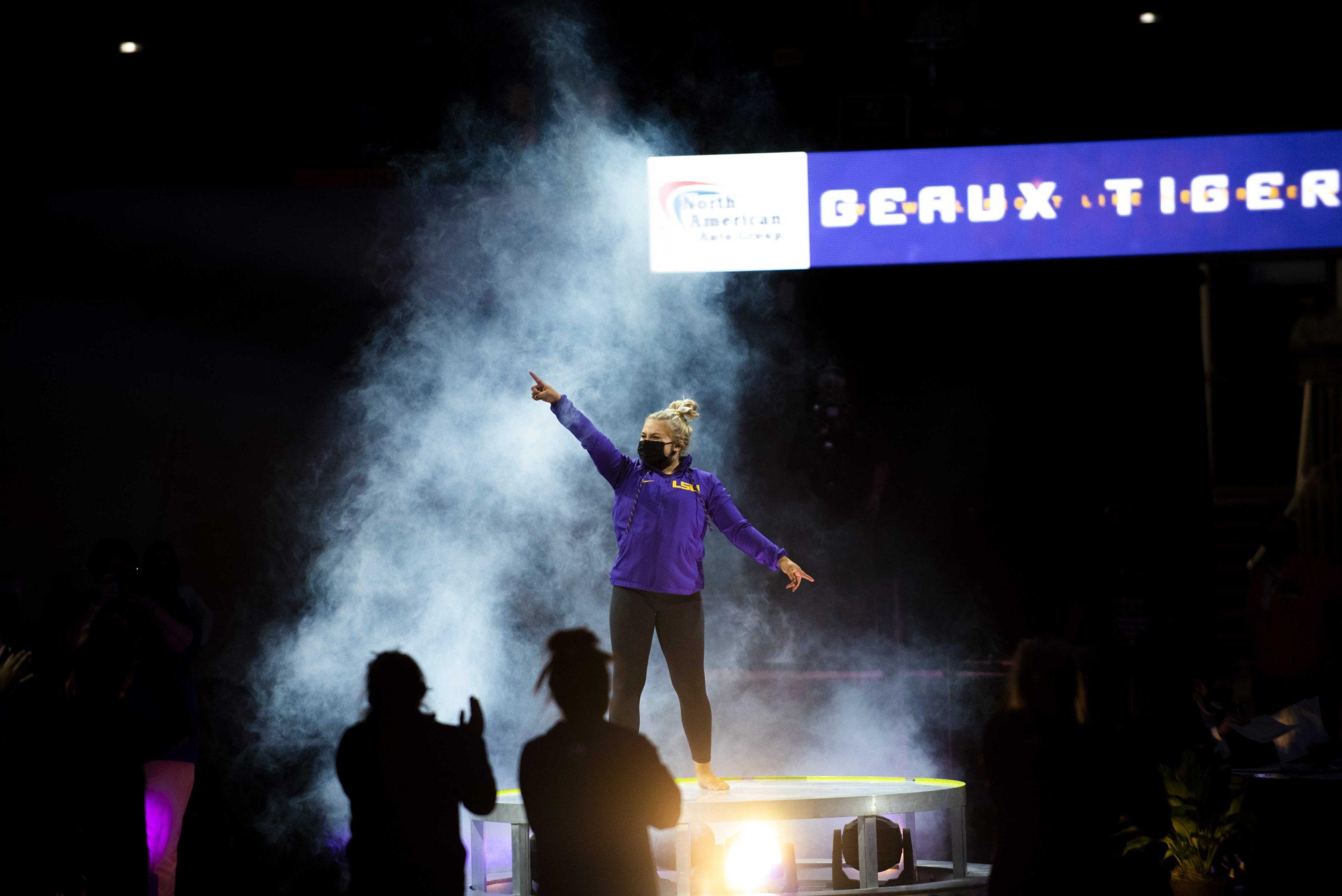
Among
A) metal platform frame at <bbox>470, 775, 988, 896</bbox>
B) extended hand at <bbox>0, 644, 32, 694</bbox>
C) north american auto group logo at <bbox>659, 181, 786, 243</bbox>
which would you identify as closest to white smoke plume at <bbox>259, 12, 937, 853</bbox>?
north american auto group logo at <bbox>659, 181, 786, 243</bbox>

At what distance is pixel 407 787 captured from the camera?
3049 mm

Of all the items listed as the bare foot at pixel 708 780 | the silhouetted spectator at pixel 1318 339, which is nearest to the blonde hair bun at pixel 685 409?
the bare foot at pixel 708 780

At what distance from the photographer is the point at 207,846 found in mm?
5914

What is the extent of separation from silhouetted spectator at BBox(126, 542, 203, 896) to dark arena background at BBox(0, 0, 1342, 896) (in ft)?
5.19

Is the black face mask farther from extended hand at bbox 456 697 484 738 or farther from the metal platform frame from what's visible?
extended hand at bbox 456 697 484 738

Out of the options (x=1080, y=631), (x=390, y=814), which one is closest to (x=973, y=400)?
(x=1080, y=631)

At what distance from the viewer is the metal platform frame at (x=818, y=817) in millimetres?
4543

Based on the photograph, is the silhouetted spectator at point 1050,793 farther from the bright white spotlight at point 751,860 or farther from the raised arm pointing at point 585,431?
the raised arm pointing at point 585,431

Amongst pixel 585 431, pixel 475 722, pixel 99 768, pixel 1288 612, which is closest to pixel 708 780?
pixel 585 431

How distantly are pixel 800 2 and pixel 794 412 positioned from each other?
2.77 meters

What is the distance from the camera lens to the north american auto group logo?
7379 mm

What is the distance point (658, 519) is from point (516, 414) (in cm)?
278

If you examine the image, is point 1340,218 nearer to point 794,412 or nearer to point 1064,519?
point 1064,519

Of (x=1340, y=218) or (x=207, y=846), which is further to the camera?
(x=1340, y=218)
